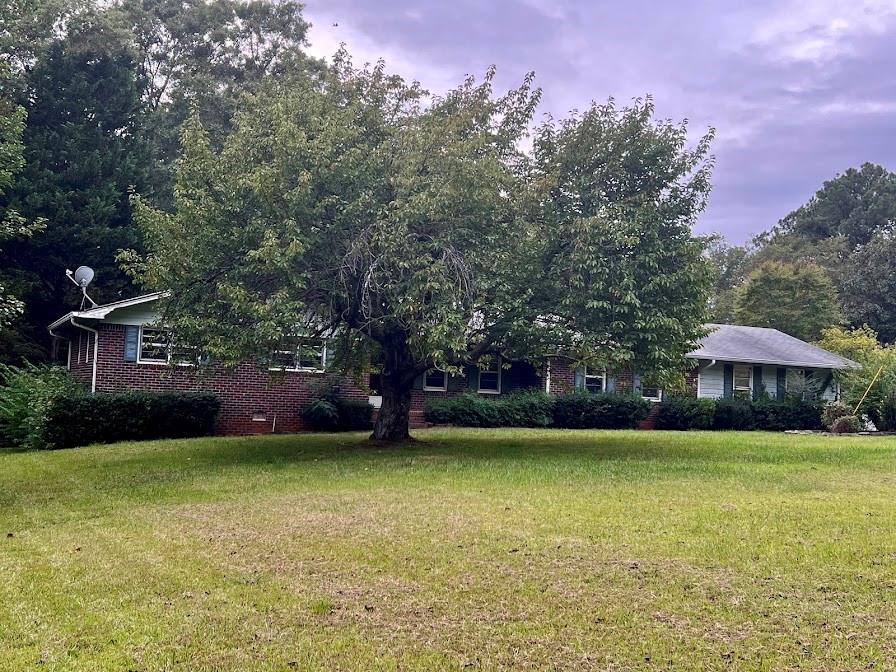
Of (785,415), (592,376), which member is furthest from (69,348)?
(785,415)

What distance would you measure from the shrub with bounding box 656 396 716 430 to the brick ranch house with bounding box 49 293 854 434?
3.45ft

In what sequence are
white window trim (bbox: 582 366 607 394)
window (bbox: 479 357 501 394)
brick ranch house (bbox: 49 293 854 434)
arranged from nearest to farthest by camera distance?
1. brick ranch house (bbox: 49 293 854 434)
2. window (bbox: 479 357 501 394)
3. white window trim (bbox: 582 366 607 394)

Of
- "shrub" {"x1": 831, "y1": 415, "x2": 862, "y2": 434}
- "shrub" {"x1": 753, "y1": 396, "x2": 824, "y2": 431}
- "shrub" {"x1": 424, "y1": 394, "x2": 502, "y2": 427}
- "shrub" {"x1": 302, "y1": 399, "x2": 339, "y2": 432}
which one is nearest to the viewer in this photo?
"shrub" {"x1": 302, "y1": 399, "x2": 339, "y2": 432}

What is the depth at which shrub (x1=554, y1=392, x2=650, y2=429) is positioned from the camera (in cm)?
2164

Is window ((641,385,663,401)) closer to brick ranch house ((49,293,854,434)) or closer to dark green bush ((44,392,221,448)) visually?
brick ranch house ((49,293,854,434))

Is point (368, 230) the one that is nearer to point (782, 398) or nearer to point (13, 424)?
point (13, 424)

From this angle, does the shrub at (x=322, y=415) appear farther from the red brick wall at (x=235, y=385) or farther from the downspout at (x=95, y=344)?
the downspout at (x=95, y=344)

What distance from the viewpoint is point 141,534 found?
7.17m

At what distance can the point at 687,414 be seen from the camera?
75.5ft

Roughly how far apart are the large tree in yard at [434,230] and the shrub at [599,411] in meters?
7.86

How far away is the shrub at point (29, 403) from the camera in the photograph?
15.8 m

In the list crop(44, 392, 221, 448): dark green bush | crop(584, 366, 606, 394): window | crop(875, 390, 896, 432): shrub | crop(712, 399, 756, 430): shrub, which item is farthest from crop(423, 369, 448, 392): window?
A: crop(875, 390, 896, 432): shrub

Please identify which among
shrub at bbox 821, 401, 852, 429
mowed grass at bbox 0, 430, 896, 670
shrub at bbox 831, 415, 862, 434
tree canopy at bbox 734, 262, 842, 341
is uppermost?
tree canopy at bbox 734, 262, 842, 341

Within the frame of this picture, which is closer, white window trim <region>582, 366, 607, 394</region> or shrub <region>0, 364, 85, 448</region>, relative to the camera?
shrub <region>0, 364, 85, 448</region>
